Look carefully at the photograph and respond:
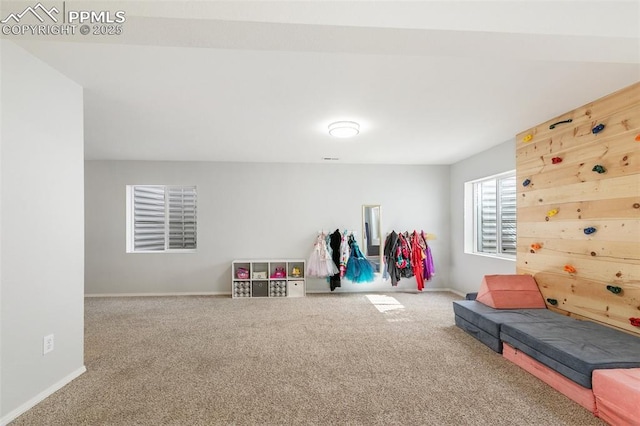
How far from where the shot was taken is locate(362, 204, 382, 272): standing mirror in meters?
6.23

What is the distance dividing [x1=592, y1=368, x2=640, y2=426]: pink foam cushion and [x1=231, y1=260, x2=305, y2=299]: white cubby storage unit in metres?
4.21

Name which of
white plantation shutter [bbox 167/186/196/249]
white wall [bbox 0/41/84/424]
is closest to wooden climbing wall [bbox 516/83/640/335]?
white wall [bbox 0/41/84/424]

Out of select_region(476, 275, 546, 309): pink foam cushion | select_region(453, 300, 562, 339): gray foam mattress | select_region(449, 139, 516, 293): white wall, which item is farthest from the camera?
select_region(449, 139, 516, 293): white wall

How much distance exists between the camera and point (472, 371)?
2.74 metres

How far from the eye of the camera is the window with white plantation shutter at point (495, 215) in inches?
185

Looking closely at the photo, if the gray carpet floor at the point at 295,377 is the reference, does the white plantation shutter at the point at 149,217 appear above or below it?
above

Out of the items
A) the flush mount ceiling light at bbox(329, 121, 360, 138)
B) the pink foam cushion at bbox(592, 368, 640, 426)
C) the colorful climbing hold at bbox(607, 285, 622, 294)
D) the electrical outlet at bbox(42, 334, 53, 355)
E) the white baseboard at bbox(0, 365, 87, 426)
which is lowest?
the white baseboard at bbox(0, 365, 87, 426)

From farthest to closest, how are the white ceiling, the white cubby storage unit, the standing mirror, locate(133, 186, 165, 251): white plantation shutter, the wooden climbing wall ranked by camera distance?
the standing mirror < locate(133, 186, 165, 251): white plantation shutter < the white cubby storage unit < the wooden climbing wall < the white ceiling

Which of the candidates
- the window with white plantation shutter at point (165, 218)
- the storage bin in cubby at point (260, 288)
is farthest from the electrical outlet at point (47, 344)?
the window with white plantation shutter at point (165, 218)

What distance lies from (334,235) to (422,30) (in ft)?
15.0

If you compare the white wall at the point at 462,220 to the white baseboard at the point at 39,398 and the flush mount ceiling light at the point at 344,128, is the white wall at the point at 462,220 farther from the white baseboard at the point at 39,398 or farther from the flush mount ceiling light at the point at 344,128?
the white baseboard at the point at 39,398

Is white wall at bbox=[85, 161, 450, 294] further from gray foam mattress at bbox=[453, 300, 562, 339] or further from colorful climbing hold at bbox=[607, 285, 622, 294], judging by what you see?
colorful climbing hold at bbox=[607, 285, 622, 294]

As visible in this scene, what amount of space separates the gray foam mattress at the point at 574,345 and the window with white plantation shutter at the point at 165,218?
5.18 metres

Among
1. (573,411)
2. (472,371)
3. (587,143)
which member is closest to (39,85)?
(472,371)
